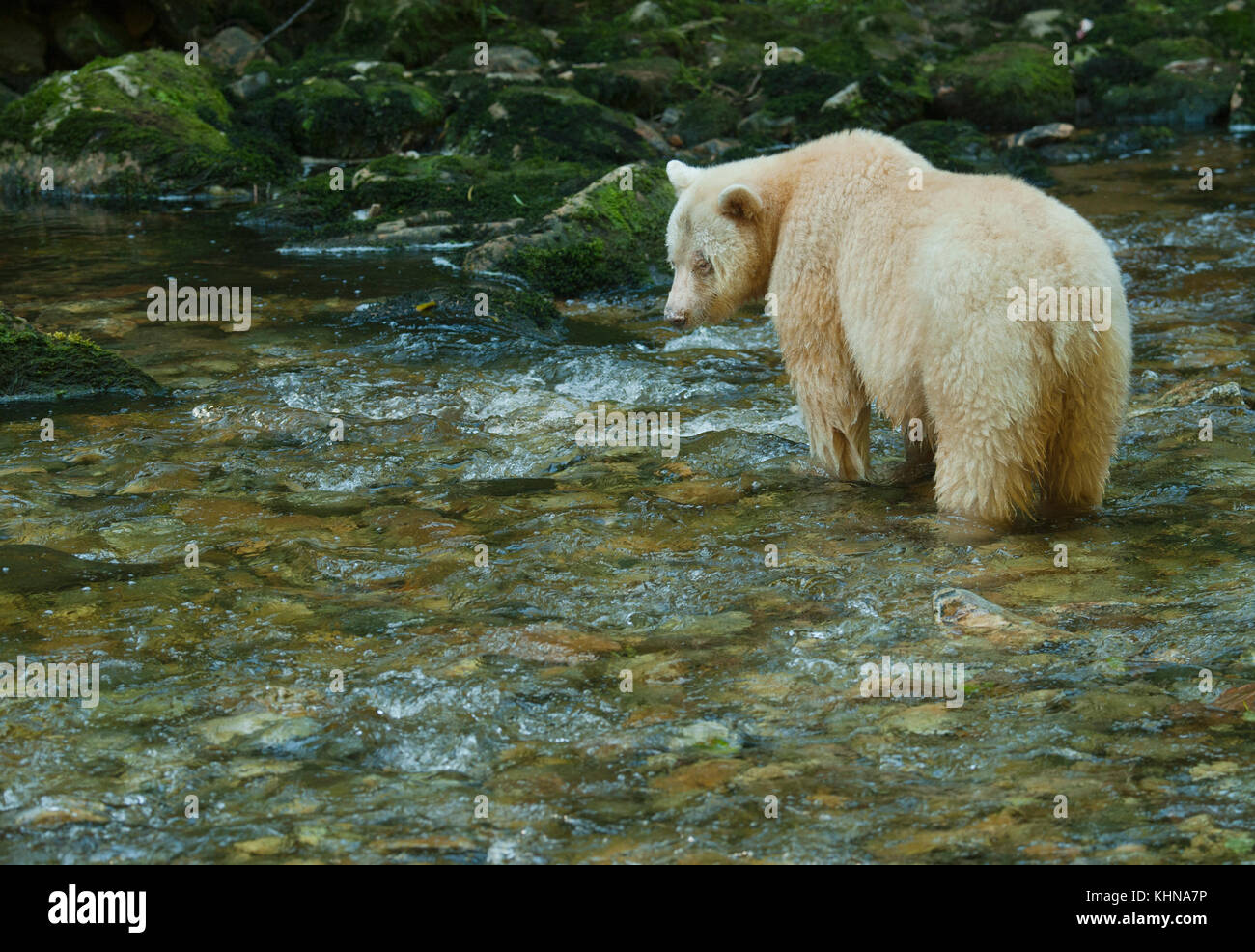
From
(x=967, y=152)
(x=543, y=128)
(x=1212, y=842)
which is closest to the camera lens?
(x=1212, y=842)

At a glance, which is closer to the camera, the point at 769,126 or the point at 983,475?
the point at 983,475

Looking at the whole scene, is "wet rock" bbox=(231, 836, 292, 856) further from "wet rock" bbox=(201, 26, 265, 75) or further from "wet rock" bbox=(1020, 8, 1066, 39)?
"wet rock" bbox=(1020, 8, 1066, 39)

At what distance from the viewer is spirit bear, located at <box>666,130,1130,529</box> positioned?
17.4 feet

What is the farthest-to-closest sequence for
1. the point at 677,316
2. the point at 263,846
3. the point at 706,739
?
1. the point at 677,316
2. the point at 706,739
3. the point at 263,846

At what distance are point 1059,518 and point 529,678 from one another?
2963mm

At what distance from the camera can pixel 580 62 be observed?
22.3m

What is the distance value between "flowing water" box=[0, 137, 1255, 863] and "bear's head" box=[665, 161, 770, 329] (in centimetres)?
100

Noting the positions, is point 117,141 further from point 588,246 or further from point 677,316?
point 677,316

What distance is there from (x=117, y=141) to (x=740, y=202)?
13.1m

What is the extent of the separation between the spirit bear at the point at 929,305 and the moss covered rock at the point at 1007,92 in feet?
49.0

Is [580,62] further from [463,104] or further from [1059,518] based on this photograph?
[1059,518]

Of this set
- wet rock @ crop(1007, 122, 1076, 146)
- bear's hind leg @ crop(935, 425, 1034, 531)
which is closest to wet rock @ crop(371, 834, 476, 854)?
bear's hind leg @ crop(935, 425, 1034, 531)

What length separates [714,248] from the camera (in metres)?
6.94

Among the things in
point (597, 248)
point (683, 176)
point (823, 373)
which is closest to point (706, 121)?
point (597, 248)
